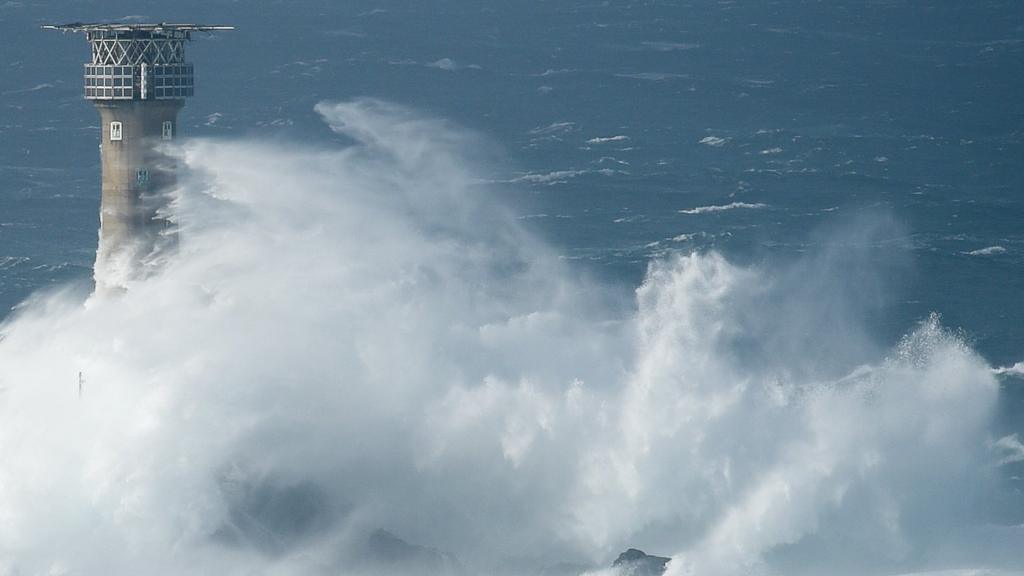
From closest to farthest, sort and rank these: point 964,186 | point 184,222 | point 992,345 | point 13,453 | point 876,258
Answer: point 13,453, point 184,222, point 992,345, point 876,258, point 964,186

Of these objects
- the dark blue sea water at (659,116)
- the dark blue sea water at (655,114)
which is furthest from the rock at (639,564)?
the dark blue sea water at (659,116)

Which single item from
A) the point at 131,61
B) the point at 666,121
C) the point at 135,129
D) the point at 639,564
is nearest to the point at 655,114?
the point at 666,121

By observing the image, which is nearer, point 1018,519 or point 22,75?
point 1018,519

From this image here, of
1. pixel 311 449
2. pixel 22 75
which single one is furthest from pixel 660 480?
pixel 22 75

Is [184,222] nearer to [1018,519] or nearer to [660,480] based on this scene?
[660,480]

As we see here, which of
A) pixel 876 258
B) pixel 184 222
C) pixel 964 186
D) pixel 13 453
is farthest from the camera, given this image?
pixel 964 186

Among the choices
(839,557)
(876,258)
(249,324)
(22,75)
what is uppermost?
(22,75)

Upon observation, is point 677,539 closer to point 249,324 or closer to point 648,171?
point 249,324

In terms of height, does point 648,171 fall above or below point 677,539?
above
